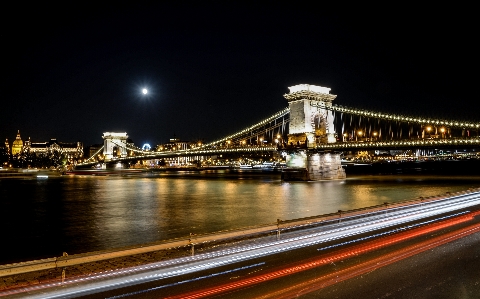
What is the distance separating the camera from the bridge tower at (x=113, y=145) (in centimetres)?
12412

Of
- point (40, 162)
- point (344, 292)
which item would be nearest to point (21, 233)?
point (344, 292)

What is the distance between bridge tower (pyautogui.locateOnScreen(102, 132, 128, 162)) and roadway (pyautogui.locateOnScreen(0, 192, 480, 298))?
116543 millimetres

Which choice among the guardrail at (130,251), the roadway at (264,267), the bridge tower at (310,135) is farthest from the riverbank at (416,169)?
the guardrail at (130,251)

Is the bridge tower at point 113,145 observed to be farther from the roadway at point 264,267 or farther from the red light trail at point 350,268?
the red light trail at point 350,268

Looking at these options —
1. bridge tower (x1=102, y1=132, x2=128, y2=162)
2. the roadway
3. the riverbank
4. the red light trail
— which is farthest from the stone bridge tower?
bridge tower (x1=102, y1=132, x2=128, y2=162)

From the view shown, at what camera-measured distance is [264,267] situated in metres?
8.30

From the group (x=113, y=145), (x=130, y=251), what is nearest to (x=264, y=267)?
(x=130, y=251)

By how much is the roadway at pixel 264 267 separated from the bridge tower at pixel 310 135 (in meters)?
40.7

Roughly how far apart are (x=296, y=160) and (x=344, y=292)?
49115 mm

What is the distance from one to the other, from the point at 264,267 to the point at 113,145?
125894 millimetres

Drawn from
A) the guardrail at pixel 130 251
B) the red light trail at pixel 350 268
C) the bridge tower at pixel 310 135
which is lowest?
the red light trail at pixel 350 268

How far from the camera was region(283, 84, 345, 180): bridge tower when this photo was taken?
53719 mm

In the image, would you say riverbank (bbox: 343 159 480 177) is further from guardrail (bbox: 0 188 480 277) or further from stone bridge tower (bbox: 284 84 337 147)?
guardrail (bbox: 0 188 480 277)

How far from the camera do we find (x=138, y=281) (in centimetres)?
741
